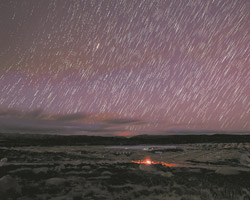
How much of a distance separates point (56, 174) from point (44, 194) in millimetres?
4376

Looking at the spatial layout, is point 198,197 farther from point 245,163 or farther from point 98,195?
point 245,163

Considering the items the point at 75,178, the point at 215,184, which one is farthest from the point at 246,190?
the point at 75,178

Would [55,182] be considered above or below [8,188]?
below

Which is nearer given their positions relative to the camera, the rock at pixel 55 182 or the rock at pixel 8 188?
the rock at pixel 8 188

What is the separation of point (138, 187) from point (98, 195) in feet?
7.00

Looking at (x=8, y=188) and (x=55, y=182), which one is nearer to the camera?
(x=8, y=188)

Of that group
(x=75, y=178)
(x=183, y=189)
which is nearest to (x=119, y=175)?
(x=75, y=178)

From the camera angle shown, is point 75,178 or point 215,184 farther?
point 75,178

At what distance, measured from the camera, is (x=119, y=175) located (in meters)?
13.6

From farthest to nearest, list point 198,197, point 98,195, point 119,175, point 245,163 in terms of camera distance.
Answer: point 245,163 → point 119,175 → point 98,195 → point 198,197

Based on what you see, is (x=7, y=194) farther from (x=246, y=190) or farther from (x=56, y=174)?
(x=246, y=190)

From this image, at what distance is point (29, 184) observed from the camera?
11062 millimetres

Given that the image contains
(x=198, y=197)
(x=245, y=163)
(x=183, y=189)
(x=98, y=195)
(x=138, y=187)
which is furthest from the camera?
(x=245, y=163)

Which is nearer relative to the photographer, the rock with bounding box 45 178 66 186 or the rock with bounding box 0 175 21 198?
the rock with bounding box 0 175 21 198
